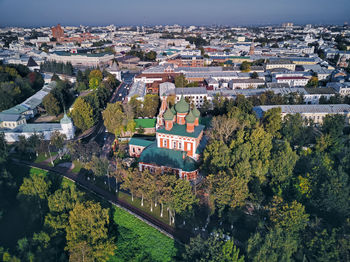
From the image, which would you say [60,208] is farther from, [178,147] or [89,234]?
[178,147]

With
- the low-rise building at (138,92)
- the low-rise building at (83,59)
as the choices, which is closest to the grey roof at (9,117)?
the low-rise building at (138,92)

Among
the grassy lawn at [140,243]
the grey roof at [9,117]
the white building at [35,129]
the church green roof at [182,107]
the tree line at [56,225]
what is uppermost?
the church green roof at [182,107]

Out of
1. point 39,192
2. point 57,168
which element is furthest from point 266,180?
point 57,168

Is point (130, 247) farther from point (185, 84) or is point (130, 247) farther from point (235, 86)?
point (235, 86)

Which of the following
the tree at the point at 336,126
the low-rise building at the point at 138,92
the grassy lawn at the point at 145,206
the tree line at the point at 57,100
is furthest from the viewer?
the low-rise building at the point at 138,92

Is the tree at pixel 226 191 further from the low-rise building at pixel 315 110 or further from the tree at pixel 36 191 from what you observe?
the low-rise building at pixel 315 110

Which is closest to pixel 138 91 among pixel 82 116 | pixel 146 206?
pixel 82 116

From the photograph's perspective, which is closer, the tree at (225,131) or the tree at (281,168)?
the tree at (281,168)
